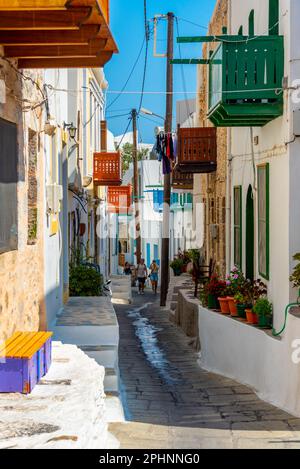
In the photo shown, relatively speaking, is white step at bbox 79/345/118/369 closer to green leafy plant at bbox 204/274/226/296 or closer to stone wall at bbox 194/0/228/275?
green leafy plant at bbox 204/274/226/296

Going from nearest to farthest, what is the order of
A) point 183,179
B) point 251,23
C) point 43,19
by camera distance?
point 43,19
point 251,23
point 183,179

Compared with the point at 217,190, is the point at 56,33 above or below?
above

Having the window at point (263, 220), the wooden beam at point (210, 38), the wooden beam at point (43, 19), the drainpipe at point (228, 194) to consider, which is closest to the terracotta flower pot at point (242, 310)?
the window at point (263, 220)

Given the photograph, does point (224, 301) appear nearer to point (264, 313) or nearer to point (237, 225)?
point (264, 313)

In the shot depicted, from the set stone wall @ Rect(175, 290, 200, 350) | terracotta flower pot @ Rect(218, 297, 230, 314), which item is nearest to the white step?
terracotta flower pot @ Rect(218, 297, 230, 314)

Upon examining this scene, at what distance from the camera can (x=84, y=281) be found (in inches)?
640

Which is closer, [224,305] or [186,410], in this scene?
[186,410]

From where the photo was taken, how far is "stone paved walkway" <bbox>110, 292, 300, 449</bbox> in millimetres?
8766

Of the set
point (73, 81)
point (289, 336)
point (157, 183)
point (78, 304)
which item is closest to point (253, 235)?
point (78, 304)

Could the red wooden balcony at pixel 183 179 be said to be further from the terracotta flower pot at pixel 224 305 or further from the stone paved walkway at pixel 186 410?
the terracotta flower pot at pixel 224 305

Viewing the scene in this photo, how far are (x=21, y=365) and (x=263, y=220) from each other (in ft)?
22.8

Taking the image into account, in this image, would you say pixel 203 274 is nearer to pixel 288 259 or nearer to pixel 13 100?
pixel 288 259

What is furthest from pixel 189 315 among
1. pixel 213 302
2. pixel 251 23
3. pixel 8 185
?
pixel 8 185

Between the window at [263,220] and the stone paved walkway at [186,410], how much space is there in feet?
6.55
